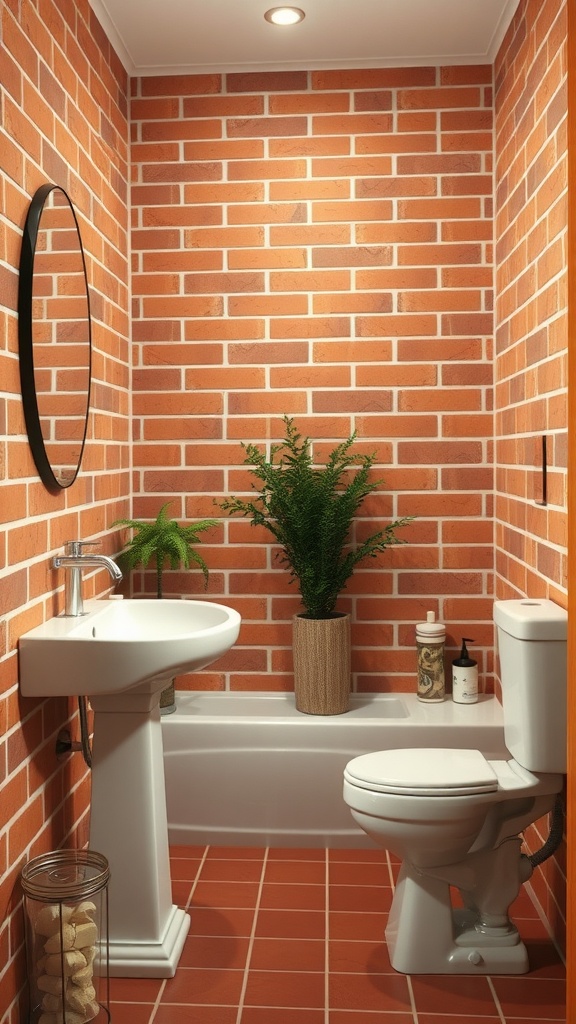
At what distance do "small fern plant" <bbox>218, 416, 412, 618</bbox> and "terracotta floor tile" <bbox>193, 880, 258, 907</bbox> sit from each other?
87 centimetres

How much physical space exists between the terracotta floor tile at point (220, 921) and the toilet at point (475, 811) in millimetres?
380

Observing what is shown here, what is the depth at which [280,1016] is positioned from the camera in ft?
6.64

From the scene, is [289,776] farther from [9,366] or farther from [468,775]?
[9,366]

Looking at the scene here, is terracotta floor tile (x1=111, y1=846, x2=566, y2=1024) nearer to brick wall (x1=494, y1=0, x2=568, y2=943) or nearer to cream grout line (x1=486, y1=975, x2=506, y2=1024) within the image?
cream grout line (x1=486, y1=975, x2=506, y2=1024)

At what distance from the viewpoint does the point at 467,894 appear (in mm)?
2279

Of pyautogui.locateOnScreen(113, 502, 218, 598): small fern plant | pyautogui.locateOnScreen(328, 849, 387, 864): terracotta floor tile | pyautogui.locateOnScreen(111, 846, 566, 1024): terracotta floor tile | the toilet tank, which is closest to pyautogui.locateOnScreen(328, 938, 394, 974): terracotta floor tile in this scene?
pyautogui.locateOnScreen(111, 846, 566, 1024): terracotta floor tile

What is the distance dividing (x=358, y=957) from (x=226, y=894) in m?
0.47

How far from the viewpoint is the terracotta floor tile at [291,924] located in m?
2.38

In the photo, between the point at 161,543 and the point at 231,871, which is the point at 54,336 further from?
the point at 231,871

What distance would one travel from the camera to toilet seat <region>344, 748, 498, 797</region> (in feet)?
6.89

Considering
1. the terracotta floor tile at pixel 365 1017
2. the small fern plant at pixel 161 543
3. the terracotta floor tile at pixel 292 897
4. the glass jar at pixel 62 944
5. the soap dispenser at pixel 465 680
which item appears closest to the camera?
the glass jar at pixel 62 944

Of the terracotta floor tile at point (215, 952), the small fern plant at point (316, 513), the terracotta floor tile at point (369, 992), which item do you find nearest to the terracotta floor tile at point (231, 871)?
the terracotta floor tile at point (215, 952)

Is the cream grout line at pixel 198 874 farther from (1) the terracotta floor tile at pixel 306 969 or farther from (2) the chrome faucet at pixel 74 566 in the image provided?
(2) the chrome faucet at pixel 74 566

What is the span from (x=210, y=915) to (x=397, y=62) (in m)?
2.77
